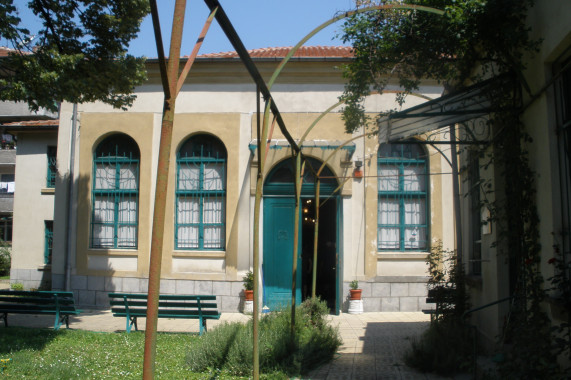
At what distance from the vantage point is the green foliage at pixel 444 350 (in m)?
6.51

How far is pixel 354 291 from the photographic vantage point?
12.4 m

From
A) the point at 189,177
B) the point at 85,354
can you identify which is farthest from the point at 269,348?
the point at 189,177

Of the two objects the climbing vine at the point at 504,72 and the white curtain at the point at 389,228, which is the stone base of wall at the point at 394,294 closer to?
the white curtain at the point at 389,228

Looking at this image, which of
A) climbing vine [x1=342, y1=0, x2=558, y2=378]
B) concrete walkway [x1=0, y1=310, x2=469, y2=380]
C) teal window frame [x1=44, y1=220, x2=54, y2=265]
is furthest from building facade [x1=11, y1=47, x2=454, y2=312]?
climbing vine [x1=342, y1=0, x2=558, y2=378]

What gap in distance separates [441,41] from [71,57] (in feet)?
21.1

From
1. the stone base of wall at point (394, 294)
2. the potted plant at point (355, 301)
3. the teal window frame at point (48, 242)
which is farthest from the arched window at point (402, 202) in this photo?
the teal window frame at point (48, 242)

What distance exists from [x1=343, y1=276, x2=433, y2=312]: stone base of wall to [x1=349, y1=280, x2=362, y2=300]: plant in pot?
0.71 ft

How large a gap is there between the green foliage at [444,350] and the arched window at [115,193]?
29.3ft

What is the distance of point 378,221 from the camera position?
13000 mm

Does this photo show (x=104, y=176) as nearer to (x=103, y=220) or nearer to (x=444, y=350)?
(x=103, y=220)

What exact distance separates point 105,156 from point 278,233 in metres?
5.21

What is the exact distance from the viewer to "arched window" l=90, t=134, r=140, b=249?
13828 millimetres

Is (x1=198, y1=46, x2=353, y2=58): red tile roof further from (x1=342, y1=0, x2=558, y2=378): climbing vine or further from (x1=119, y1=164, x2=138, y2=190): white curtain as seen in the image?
(x1=342, y1=0, x2=558, y2=378): climbing vine

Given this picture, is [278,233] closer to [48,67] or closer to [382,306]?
[382,306]
